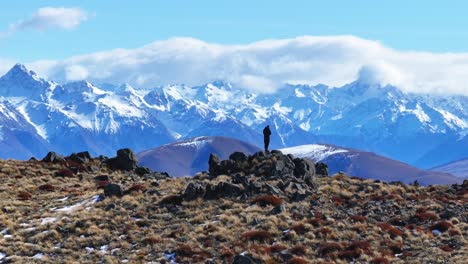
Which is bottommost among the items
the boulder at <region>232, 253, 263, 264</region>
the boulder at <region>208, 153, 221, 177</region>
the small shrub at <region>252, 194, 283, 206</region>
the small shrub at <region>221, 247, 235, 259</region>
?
the boulder at <region>232, 253, 263, 264</region>

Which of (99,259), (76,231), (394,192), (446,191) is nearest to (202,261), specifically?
(99,259)

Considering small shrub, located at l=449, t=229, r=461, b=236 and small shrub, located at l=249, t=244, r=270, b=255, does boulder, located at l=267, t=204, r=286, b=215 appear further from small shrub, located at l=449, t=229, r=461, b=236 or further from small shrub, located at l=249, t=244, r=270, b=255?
small shrub, located at l=449, t=229, r=461, b=236

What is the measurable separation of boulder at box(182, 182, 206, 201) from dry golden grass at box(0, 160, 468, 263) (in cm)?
79

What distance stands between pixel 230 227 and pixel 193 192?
8.14m

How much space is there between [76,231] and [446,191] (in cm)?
3538

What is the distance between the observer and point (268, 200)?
4969cm

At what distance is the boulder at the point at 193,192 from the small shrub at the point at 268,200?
4.30 metres

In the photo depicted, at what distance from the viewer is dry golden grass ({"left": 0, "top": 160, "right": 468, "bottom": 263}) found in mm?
39531

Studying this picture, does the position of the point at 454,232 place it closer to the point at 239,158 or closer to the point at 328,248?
the point at 328,248

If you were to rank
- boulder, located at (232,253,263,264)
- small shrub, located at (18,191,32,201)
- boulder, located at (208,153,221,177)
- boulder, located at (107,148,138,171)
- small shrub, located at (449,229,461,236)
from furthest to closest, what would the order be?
boulder, located at (107,148,138,171)
boulder, located at (208,153,221,177)
small shrub, located at (18,191,32,201)
small shrub, located at (449,229,461,236)
boulder, located at (232,253,263,264)

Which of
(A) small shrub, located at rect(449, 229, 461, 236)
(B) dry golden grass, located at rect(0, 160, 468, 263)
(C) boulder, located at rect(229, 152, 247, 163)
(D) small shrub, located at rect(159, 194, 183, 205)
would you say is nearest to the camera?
(B) dry golden grass, located at rect(0, 160, 468, 263)

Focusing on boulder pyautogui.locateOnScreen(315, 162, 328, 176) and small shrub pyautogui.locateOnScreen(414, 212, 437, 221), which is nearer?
small shrub pyautogui.locateOnScreen(414, 212, 437, 221)

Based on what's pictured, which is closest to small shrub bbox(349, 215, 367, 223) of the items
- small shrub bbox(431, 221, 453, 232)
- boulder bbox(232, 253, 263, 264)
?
small shrub bbox(431, 221, 453, 232)

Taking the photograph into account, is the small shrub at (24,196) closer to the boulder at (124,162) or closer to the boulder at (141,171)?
the boulder at (141,171)
